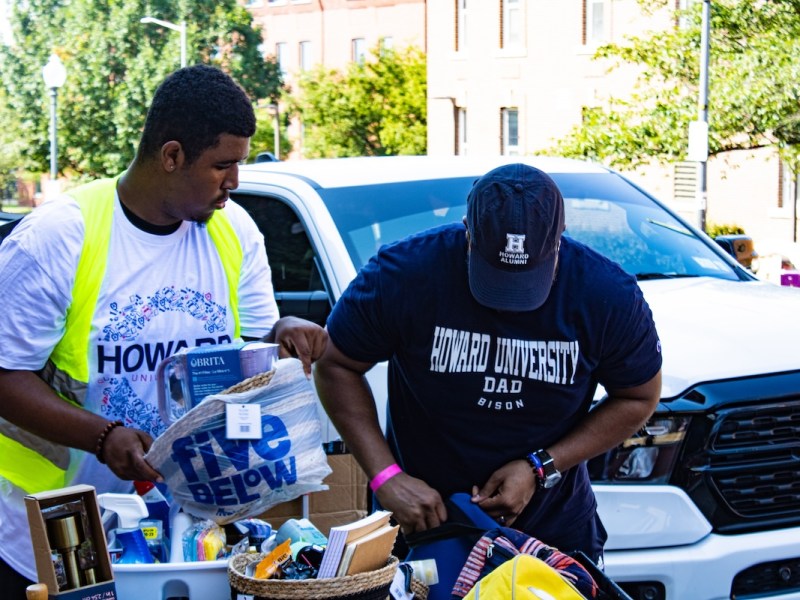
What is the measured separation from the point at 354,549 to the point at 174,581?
44 centimetres

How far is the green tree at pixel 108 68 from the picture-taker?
5128cm

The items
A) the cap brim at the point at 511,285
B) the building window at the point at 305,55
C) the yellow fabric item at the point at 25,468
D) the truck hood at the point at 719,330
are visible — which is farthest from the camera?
the building window at the point at 305,55

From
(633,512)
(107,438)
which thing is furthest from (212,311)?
(633,512)

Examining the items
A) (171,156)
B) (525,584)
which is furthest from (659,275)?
(525,584)

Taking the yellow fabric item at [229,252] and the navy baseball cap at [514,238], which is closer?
the navy baseball cap at [514,238]

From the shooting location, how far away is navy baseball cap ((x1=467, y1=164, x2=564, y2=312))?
286 centimetres

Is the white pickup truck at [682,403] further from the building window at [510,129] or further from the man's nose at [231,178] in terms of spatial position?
the building window at [510,129]

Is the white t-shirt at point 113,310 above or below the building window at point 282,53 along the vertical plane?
below

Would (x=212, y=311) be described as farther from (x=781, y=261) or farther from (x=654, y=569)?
(x=781, y=261)

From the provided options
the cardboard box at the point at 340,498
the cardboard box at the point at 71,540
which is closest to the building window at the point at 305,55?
the cardboard box at the point at 340,498

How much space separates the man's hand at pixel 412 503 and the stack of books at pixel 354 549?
0.48 meters

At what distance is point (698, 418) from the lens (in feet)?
14.3

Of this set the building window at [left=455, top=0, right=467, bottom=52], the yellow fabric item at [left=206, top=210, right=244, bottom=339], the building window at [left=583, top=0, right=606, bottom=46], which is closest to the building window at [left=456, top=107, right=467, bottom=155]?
the building window at [left=455, top=0, right=467, bottom=52]

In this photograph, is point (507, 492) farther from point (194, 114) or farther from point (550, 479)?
point (194, 114)
